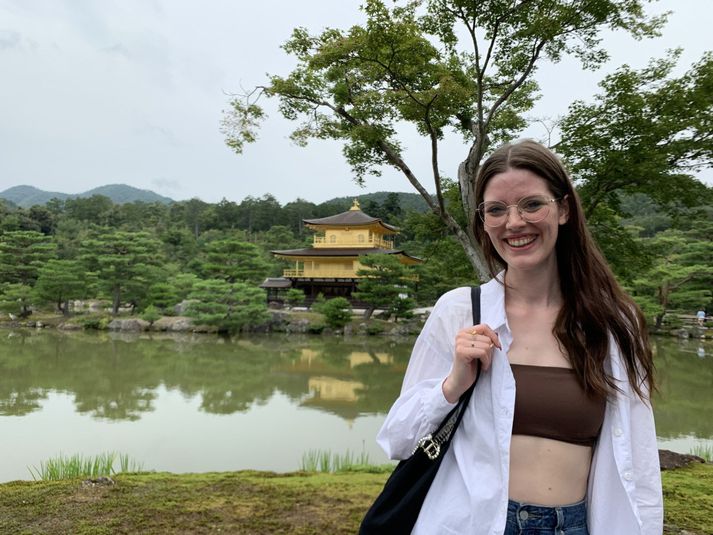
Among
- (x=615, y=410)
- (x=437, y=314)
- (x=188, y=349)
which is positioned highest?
(x=437, y=314)

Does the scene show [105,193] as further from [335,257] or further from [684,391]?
[684,391]

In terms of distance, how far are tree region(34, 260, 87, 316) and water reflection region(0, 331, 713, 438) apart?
7.95ft

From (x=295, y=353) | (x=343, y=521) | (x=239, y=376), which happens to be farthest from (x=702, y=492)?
(x=295, y=353)

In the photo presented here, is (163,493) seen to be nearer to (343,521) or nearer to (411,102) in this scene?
(343,521)

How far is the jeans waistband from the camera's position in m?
0.75

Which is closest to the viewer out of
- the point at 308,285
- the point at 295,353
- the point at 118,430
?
the point at 118,430

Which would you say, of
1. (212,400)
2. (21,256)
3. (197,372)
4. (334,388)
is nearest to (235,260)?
(21,256)

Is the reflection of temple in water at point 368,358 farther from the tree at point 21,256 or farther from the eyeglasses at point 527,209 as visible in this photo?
the tree at point 21,256

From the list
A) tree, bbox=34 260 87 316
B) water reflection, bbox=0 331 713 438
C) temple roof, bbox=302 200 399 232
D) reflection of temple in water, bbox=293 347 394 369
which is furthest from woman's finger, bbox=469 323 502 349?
temple roof, bbox=302 200 399 232

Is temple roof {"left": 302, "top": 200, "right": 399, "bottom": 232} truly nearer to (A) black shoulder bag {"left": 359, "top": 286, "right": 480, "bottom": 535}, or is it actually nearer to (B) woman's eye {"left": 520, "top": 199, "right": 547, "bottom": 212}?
(B) woman's eye {"left": 520, "top": 199, "right": 547, "bottom": 212}

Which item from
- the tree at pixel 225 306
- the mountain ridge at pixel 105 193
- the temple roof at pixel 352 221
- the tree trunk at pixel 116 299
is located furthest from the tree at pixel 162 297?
the mountain ridge at pixel 105 193

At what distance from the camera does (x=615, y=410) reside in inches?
30.9

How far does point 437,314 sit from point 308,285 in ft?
57.1

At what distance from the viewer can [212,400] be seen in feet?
21.0
